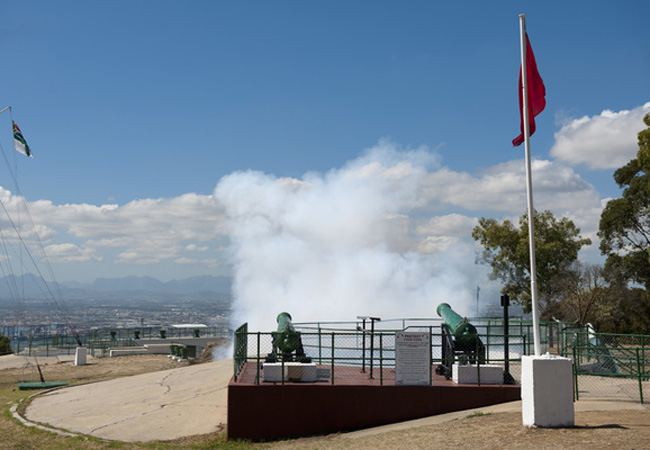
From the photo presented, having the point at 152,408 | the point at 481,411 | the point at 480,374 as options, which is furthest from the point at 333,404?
the point at 152,408

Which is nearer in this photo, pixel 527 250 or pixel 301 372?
pixel 301 372

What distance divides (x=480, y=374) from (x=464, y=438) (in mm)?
4706

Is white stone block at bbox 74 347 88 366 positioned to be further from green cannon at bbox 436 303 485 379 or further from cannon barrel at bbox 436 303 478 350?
cannon barrel at bbox 436 303 478 350

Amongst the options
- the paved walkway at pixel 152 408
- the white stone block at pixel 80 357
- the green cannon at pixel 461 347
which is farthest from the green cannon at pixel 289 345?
the white stone block at pixel 80 357

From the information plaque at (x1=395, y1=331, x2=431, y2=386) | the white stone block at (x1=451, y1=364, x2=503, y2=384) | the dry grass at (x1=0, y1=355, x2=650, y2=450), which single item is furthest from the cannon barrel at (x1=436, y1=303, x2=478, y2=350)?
the dry grass at (x1=0, y1=355, x2=650, y2=450)

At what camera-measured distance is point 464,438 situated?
39.2 ft

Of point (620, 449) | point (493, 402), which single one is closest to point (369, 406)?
point (493, 402)

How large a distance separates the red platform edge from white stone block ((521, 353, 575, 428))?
4.15m

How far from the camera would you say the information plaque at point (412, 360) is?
1611 centimetres

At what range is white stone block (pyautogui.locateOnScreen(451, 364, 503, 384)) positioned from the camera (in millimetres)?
16422

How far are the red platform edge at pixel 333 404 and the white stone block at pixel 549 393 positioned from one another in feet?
13.6

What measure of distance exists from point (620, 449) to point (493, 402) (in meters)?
6.06

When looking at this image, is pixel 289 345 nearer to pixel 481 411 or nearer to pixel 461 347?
pixel 461 347

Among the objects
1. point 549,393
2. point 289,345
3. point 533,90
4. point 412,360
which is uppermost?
point 533,90
